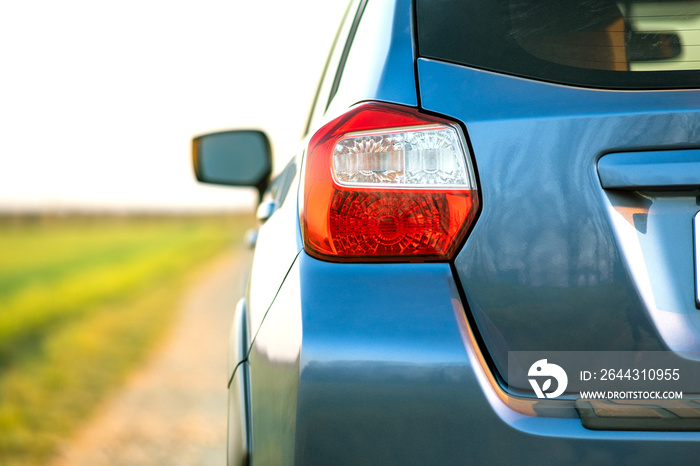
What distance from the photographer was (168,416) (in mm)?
4727

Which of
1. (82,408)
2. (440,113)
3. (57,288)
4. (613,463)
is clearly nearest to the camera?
(613,463)

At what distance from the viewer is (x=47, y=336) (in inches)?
321

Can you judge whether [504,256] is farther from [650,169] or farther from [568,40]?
[568,40]

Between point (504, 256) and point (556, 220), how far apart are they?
108 millimetres

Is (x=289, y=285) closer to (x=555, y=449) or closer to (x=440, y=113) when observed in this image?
(x=440, y=113)

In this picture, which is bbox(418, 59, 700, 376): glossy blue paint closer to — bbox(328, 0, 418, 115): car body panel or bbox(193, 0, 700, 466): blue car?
bbox(193, 0, 700, 466): blue car

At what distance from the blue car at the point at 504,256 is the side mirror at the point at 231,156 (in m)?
1.36

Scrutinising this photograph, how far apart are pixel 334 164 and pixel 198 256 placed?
2585 cm

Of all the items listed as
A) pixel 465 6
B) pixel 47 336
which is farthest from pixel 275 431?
pixel 47 336

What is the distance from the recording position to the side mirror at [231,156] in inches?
99.3

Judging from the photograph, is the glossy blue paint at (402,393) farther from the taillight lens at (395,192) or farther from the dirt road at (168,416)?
the dirt road at (168,416)

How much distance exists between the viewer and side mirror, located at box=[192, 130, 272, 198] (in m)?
2.52

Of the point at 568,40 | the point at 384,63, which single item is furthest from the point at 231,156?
the point at 568,40

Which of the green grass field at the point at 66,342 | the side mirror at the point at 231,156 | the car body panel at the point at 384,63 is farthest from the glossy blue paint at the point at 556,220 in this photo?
the green grass field at the point at 66,342
